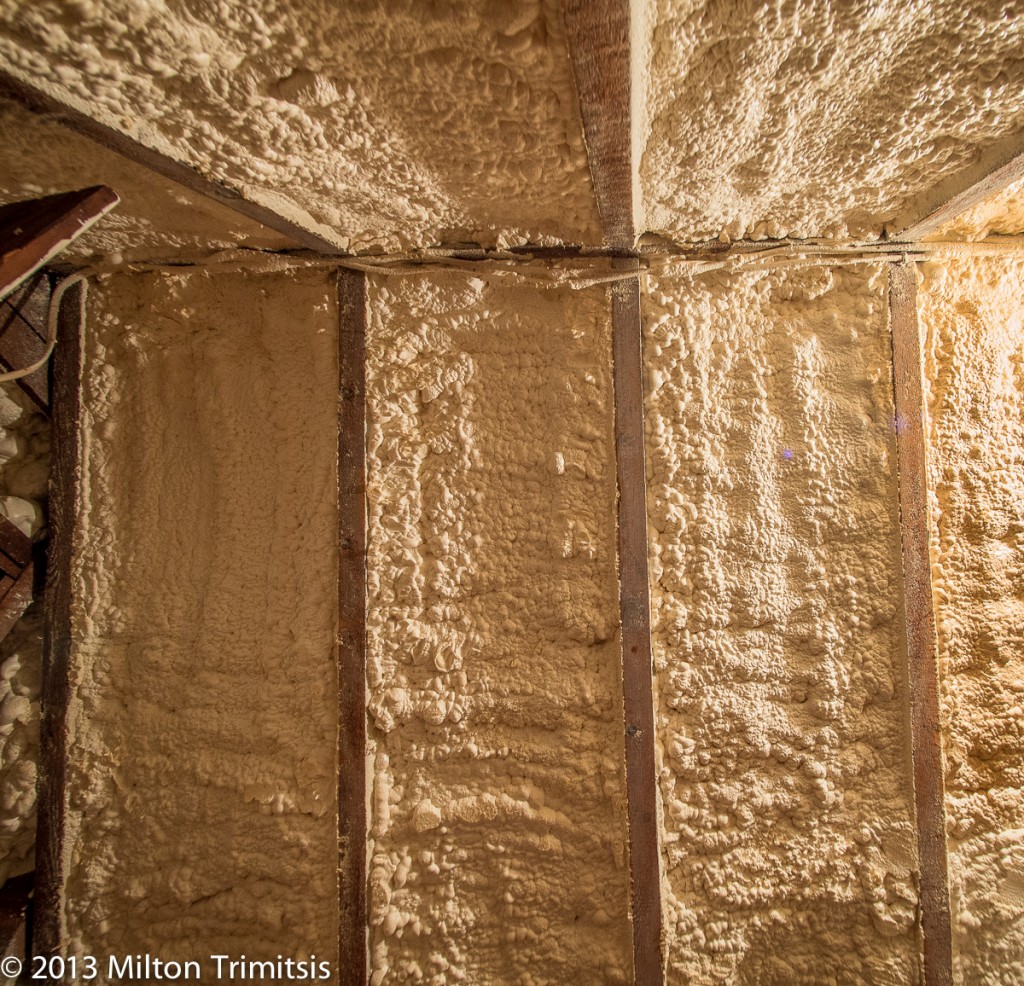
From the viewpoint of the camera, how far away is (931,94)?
2.37 ft

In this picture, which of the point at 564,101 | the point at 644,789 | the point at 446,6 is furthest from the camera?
the point at 644,789

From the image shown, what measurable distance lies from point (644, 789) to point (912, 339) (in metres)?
1.10

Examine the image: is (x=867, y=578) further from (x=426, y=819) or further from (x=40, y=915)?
(x=40, y=915)

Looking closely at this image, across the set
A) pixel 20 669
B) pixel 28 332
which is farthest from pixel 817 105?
pixel 20 669

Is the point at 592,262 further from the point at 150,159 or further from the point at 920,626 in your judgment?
the point at 920,626

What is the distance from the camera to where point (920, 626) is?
1.05 metres

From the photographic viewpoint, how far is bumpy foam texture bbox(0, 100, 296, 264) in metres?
0.71

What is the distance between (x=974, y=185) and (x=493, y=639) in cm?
120

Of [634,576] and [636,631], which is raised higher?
[634,576]

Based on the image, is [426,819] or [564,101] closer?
[564,101]

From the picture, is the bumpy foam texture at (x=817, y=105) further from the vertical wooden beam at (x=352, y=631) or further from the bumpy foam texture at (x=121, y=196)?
the bumpy foam texture at (x=121, y=196)

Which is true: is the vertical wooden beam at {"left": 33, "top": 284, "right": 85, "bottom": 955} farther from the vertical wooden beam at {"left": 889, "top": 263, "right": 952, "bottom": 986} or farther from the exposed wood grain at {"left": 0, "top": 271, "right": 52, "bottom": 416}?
the vertical wooden beam at {"left": 889, "top": 263, "right": 952, "bottom": 986}

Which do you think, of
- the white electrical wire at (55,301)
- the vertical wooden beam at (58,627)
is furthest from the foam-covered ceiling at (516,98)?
the vertical wooden beam at (58,627)

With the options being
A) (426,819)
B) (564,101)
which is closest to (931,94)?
(564,101)
